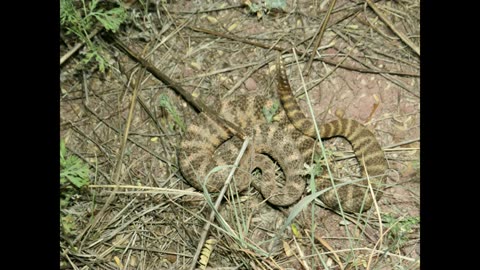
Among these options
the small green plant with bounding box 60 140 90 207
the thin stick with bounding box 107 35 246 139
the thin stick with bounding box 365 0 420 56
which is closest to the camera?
the small green plant with bounding box 60 140 90 207

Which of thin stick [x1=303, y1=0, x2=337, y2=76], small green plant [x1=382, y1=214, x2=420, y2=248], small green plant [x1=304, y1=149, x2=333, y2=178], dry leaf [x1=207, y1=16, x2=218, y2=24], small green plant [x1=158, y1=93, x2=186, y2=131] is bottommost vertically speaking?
small green plant [x1=382, y1=214, x2=420, y2=248]

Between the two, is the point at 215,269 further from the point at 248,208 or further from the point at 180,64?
the point at 180,64

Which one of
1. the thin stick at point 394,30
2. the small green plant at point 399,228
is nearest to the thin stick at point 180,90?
the small green plant at point 399,228

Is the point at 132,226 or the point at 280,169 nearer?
the point at 132,226

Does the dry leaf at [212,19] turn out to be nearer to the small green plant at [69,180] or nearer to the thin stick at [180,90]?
the thin stick at [180,90]

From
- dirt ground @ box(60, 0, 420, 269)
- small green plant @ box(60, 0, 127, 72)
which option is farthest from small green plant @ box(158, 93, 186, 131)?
small green plant @ box(60, 0, 127, 72)

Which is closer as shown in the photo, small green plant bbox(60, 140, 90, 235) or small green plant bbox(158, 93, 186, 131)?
small green plant bbox(60, 140, 90, 235)

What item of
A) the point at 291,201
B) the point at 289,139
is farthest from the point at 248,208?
the point at 289,139

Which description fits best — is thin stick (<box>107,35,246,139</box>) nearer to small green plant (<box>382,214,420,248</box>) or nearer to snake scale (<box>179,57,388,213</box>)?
snake scale (<box>179,57,388,213</box>)

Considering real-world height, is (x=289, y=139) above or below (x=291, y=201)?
above
